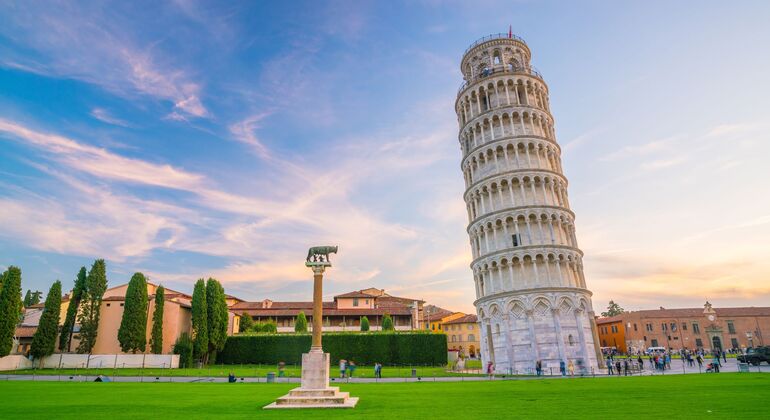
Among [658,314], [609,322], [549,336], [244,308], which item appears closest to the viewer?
[549,336]

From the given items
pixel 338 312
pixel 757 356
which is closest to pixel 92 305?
pixel 338 312

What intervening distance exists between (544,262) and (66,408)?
40507mm

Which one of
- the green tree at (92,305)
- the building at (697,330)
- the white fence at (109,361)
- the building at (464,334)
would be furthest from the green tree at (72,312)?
the building at (697,330)

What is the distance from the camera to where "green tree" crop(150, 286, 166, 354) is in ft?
156

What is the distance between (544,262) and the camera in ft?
144

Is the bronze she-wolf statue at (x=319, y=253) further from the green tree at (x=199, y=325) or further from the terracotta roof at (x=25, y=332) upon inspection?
the terracotta roof at (x=25, y=332)

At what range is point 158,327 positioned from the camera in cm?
4800

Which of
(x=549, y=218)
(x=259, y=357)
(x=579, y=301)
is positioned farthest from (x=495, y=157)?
(x=259, y=357)

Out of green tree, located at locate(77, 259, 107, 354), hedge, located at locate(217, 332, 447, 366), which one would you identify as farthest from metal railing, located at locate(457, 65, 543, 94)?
green tree, located at locate(77, 259, 107, 354)

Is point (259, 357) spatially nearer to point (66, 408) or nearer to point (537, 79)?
point (66, 408)

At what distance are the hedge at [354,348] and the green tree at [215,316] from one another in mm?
2297

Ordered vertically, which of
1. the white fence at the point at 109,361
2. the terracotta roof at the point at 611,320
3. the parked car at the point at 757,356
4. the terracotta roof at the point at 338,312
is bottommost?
the parked car at the point at 757,356

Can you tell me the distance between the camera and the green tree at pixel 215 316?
5062cm

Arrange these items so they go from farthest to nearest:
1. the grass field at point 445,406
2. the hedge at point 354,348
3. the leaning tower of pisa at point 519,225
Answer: the hedge at point 354,348 < the leaning tower of pisa at point 519,225 < the grass field at point 445,406
